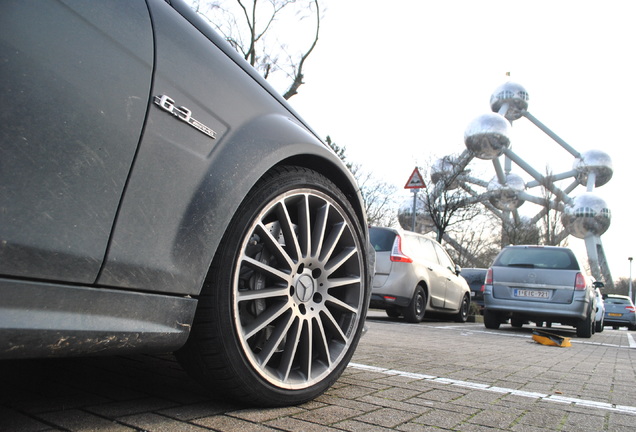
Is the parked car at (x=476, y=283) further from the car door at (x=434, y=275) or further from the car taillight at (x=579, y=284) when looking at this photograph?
the car taillight at (x=579, y=284)

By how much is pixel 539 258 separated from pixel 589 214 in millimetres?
41127

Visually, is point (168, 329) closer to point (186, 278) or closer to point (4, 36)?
point (186, 278)

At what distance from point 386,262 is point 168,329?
742cm

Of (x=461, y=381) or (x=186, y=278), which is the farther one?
(x=461, y=381)

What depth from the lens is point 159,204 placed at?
5.67 feet

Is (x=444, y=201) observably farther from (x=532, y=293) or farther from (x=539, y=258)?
(x=532, y=293)

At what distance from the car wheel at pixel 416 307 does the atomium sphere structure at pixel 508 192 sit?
20060 millimetres

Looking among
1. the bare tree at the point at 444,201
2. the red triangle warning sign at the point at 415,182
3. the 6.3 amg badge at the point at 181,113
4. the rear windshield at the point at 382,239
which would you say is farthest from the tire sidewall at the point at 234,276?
the bare tree at the point at 444,201

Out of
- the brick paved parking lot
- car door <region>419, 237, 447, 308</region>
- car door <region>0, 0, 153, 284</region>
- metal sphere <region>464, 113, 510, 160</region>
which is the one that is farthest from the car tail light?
metal sphere <region>464, 113, 510, 160</region>

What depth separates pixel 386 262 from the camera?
8984mm

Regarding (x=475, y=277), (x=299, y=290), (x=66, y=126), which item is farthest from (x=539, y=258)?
(x=66, y=126)

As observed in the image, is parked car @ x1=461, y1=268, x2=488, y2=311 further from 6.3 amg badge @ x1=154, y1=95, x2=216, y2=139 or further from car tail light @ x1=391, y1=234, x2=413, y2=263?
6.3 amg badge @ x1=154, y1=95, x2=216, y2=139

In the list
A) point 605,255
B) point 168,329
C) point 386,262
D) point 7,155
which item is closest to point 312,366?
point 168,329

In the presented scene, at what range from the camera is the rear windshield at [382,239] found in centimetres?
911
